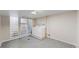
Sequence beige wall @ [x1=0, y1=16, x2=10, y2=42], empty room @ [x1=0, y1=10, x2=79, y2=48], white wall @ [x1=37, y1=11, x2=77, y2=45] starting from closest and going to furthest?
empty room @ [x1=0, y1=10, x2=79, y2=48]
white wall @ [x1=37, y1=11, x2=77, y2=45]
beige wall @ [x1=0, y1=16, x2=10, y2=42]

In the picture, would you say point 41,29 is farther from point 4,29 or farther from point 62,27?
point 4,29

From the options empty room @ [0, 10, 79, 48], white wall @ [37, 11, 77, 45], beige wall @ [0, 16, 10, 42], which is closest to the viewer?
empty room @ [0, 10, 79, 48]

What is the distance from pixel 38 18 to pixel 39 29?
430mm

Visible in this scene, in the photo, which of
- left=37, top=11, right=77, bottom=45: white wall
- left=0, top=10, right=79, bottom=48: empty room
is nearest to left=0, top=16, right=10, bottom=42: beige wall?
left=0, top=10, right=79, bottom=48: empty room

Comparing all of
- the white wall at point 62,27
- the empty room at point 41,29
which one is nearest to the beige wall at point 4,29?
the empty room at point 41,29

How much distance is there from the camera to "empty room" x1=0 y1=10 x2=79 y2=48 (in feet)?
6.19

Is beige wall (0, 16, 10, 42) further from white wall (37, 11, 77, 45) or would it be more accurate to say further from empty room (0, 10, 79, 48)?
white wall (37, 11, 77, 45)

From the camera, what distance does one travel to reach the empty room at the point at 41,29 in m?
1.89

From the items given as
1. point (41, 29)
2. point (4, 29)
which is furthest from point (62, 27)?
point (4, 29)

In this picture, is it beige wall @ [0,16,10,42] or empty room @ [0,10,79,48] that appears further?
beige wall @ [0,16,10,42]

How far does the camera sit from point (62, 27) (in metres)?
2.51

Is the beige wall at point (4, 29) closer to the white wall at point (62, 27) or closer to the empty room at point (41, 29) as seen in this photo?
the empty room at point (41, 29)
